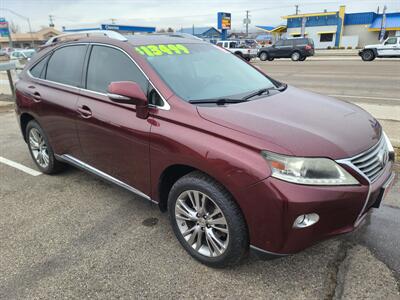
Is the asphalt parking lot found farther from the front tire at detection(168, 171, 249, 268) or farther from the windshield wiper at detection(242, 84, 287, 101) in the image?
the windshield wiper at detection(242, 84, 287, 101)

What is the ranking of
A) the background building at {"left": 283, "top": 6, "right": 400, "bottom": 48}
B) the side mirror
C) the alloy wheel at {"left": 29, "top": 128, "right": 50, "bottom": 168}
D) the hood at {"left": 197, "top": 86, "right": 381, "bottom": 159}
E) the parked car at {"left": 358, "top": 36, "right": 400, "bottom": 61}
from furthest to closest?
A: the background building at {"left": 283, "top": 6, "right": 400, "bottom": 48} → the parked car at {"left": 358, "top": 36, "right": 400, "bottom": 61} → the alloy wheel at {"left": 29, "top": 128, "right": 50, "bottom": 168} → the side mirror → the hood at {"left": 197, "top": 86, "right": 381, "bottom": 159}

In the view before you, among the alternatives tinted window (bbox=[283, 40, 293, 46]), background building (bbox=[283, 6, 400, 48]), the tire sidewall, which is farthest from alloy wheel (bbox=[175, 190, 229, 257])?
background building (bbox=[283, 6, 400, 48])

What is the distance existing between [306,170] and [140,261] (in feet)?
5.03

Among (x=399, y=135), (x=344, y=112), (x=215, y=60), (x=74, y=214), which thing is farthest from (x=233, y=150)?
(x=399, y=135)

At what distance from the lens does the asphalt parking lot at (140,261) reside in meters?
2.52

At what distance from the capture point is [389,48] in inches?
963

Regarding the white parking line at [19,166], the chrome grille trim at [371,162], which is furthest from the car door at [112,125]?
the chrome grille trim at [371,162]

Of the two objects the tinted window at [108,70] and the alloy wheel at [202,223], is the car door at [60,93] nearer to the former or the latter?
the tinted window at [108,70]

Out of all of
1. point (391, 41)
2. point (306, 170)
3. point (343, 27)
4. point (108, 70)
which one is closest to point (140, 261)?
point (306, 170)

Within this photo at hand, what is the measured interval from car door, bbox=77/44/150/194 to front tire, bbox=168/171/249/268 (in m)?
0.44

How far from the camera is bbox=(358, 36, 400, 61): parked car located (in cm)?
2431

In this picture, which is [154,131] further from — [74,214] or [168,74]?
[74,214]

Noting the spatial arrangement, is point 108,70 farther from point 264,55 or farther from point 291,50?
point 264,55

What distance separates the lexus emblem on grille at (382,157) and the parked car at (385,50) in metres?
25.6
